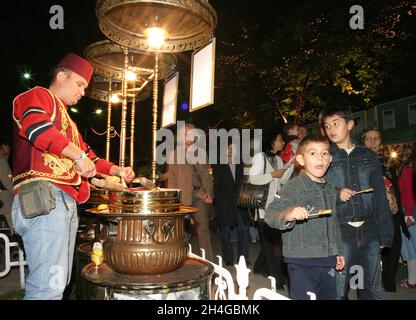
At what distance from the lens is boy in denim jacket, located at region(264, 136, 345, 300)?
3.14m

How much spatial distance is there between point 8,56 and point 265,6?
36.6 feet

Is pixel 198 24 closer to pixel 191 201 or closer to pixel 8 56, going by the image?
pixel 191 201

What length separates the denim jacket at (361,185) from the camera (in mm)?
3605

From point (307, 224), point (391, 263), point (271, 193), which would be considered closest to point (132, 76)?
point (271, 193)

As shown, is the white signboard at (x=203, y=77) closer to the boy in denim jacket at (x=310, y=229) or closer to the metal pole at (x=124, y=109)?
the metal pole at (x=124, y=109)

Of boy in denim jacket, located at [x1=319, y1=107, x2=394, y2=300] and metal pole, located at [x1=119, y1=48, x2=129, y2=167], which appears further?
metal pole, located at [x1=119, y1=48, x2=129, y2=167]

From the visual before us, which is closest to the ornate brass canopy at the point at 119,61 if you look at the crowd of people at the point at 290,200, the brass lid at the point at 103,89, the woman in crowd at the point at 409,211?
the brass lid at the point at 103,89

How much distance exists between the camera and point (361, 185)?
12.1 feet

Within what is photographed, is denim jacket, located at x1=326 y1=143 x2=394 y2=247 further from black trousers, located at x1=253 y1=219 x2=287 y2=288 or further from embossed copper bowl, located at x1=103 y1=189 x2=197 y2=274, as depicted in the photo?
black trousers, located at x1=253 y1=219 x2=287 y2=288

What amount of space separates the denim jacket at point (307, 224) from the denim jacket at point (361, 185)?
29 centimetres

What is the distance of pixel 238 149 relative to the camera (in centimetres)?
798

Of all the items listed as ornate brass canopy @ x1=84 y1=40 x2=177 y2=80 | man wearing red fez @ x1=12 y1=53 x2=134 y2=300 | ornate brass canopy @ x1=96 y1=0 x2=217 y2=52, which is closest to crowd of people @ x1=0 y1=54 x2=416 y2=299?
man wearing red fez @ x1=12 y1=53 x2=134 y2=300

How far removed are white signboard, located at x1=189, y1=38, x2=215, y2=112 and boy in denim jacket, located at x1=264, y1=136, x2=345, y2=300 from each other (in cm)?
100
